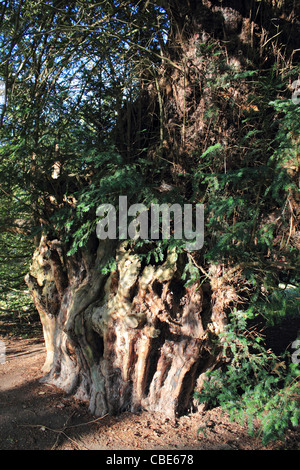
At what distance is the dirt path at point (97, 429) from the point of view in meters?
3.30

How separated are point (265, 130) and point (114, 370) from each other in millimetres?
2763

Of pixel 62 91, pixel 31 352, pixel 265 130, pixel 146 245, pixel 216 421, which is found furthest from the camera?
pixel 31 352

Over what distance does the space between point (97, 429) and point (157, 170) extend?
100.0 inches

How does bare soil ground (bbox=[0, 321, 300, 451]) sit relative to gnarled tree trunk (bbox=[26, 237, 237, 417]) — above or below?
below

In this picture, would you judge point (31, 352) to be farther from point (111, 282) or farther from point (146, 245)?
point (146, 245)

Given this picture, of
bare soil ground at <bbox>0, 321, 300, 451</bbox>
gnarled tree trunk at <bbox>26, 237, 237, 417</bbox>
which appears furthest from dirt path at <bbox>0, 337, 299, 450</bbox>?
gnarled tree trunk at <bbox>26, 237, 237, 417</bbox>

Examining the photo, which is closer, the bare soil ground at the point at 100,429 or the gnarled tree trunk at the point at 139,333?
the bare soil ground at the point at 100,429

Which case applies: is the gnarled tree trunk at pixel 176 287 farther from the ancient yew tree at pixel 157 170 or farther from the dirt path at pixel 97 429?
the dirt path at pixel 97 429

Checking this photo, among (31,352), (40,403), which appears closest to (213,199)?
(40,403)

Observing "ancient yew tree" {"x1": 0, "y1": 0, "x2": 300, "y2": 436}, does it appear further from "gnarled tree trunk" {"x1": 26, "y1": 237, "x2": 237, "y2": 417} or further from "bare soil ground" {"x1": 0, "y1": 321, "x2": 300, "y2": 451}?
"bare soil ground" {"x1": 0, "y1": 321, "x2": 300, "y2": 451}

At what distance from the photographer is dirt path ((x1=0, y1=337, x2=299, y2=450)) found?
130 inches

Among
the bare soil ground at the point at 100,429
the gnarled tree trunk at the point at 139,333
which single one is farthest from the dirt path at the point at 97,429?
the gnarled tree trunk at the point at 139,333

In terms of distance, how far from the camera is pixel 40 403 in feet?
13.5

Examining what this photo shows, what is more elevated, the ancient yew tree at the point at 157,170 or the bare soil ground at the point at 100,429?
Result: the ancient yew tree at the point at 157,170
